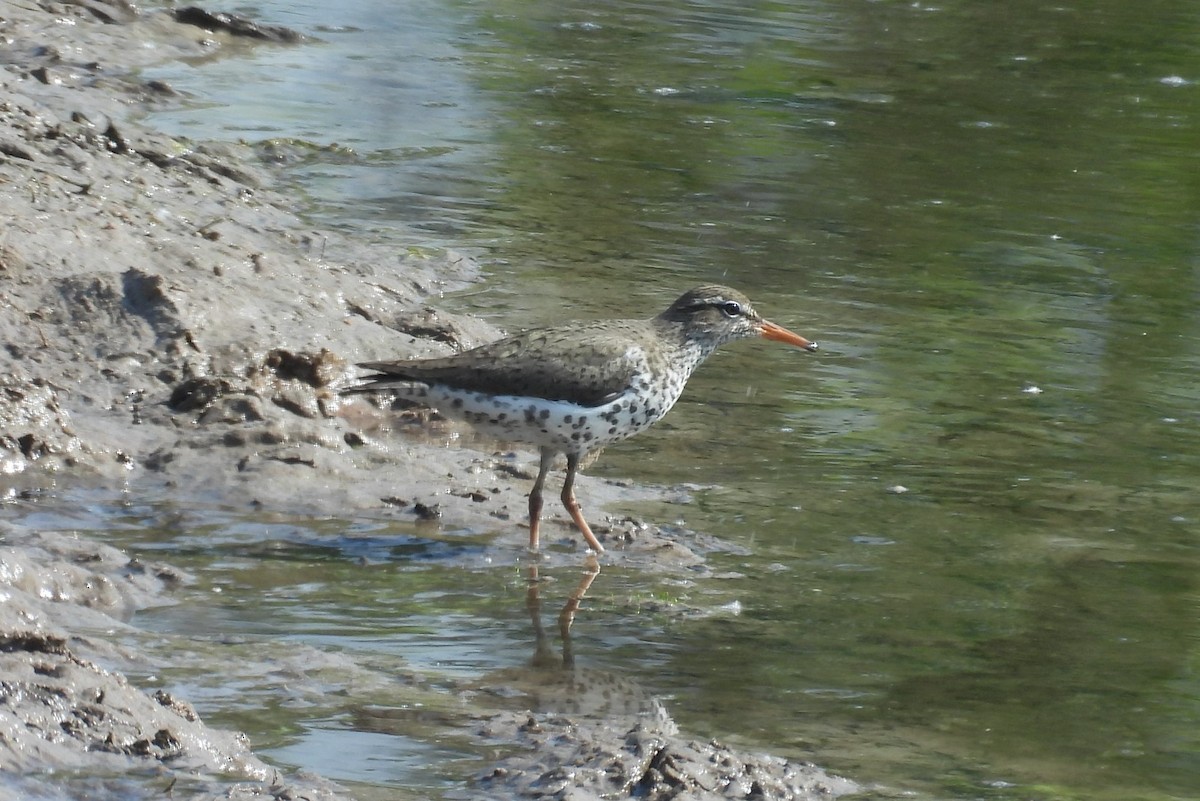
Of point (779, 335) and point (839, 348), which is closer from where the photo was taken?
point (779, 335)

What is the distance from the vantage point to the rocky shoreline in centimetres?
479

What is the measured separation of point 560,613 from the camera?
22.0 feet

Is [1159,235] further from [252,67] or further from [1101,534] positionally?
[252,67]

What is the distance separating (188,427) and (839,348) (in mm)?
3768


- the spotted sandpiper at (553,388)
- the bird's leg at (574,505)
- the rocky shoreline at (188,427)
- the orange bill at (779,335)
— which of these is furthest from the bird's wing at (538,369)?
the orange bill at (779,335)

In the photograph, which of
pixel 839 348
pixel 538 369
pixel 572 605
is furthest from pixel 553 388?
pixel 839 348

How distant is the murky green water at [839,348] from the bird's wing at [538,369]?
2.09ft

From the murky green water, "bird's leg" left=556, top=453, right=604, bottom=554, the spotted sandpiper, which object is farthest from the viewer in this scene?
the spotted sandpiper

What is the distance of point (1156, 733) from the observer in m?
5.87

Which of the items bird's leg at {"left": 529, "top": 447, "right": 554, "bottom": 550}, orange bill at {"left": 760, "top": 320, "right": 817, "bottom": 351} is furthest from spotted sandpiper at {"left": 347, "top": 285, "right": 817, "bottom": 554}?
orange bill at {"left": 760, "top": 320, "right": 817, "bottom": 351}

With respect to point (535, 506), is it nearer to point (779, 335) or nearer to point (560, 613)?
point (560, 613)

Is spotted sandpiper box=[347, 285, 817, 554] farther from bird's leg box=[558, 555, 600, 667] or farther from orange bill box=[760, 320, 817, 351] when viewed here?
orange bill box=[760, 320, 817, 351]

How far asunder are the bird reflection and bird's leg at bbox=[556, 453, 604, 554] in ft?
0.18

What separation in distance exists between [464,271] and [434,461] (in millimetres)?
2902
